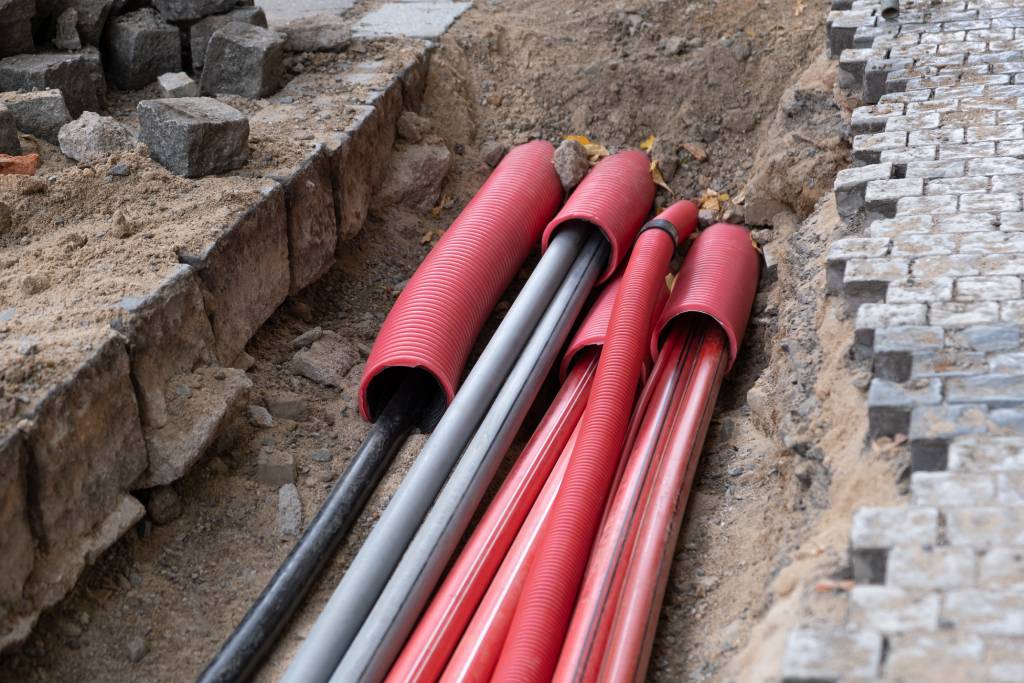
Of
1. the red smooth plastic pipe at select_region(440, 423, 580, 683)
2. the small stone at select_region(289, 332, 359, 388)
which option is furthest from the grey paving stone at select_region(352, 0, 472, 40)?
the red smooth plastic pipe at select_region(440, 423, 580, 683)

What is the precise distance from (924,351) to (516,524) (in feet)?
6.13

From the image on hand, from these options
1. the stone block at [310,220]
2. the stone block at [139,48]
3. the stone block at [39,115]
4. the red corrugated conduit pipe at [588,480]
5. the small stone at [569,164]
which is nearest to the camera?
the red corrugated conduit pipe at [588,480]

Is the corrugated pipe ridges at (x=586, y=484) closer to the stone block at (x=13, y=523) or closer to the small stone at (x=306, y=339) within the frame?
the small stone at (x=306, y=339)

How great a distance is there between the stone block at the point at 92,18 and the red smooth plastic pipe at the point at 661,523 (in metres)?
4.22

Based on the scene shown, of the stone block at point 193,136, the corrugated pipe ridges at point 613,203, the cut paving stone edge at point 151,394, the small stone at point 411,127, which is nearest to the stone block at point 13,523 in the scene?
the cut paving stone edge at point 151,394

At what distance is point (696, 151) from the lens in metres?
6.63

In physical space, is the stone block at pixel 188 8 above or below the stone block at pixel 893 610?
below

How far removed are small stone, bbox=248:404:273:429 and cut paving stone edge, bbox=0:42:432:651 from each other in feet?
0.72

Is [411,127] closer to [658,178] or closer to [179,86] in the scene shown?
[179,86]

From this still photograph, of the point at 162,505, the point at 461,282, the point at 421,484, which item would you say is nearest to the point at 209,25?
the point at 461,282

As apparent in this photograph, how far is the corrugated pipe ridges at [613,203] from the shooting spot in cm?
569

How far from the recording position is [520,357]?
5.15 meters

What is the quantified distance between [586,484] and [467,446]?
0.73 metres

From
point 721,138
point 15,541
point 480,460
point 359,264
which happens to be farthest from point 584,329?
point 15,541
